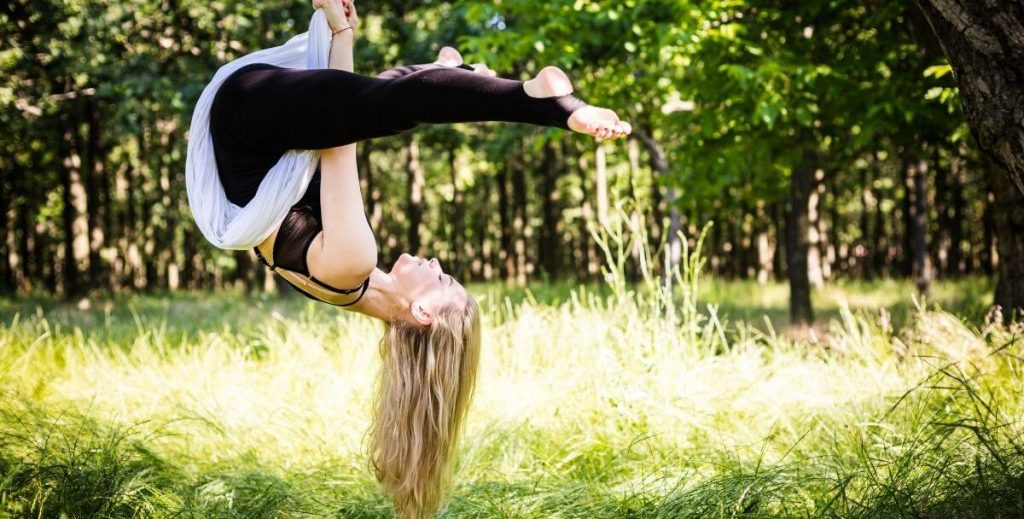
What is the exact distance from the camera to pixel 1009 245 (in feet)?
22.5

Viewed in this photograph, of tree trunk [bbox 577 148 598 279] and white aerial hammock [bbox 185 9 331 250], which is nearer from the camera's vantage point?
white aerial hammock [bbox 185 9 331 250]

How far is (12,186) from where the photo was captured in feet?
63.3

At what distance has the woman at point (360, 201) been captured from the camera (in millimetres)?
2281

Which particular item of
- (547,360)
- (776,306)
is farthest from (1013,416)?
(776,306)

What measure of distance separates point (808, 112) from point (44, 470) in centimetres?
614

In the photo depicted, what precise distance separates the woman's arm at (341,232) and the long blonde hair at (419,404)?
53 cm

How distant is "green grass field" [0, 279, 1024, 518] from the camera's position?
3.30 m

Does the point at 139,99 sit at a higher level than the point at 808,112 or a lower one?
higher

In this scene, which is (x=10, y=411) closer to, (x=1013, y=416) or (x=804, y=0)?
(x=1013, y=416)

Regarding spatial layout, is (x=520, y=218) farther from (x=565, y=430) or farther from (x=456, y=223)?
(x=565, y=430)

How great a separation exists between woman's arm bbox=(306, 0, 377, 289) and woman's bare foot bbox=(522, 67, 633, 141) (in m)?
0.78

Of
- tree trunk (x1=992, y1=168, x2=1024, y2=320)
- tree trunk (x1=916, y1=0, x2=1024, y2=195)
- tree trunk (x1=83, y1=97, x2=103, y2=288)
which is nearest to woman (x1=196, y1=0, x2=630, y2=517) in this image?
tree trunk (x1=916, y1=0, x2=1024, y2=195)

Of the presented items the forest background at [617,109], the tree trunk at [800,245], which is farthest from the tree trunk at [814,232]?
the tree trunk at [800,245]

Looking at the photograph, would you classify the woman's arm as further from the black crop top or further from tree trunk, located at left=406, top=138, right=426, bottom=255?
tree trunk, located at left=406, top=138, right=426, bottom=255
